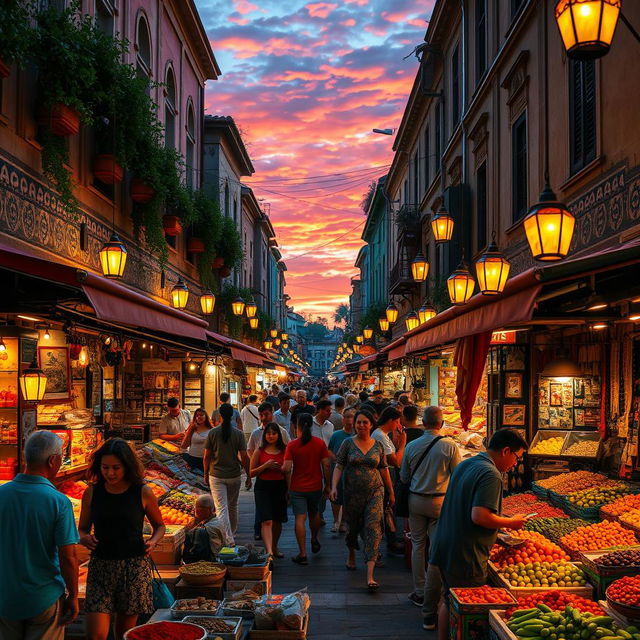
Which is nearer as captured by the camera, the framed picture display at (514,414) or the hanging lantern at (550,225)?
the hanging lantern at (550,225)

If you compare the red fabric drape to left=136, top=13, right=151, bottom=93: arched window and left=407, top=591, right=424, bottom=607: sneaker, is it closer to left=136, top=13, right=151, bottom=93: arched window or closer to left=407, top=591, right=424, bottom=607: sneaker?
left=407, top=591, right=424, bottom=607: sneaker

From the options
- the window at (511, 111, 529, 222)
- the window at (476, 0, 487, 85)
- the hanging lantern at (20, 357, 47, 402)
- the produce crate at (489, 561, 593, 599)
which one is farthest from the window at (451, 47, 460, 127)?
the produce crate at (489, 561, 593, 599)

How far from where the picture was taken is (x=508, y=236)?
14.4m

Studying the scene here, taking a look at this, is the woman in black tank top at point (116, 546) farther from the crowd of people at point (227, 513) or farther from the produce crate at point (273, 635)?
the produce crate at point (273, 635)

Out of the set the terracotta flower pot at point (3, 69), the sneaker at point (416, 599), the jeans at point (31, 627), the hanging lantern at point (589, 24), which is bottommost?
the sneaker at point (416, 599)

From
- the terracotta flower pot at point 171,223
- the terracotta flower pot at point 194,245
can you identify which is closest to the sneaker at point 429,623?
the terracotta flower pot at point 171,223

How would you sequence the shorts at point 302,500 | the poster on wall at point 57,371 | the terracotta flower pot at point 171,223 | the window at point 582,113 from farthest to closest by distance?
the terracotta flower pot at point 171,223, the poster on wall at point 57,371, the shorts at point 302,500, the window at point 582,113

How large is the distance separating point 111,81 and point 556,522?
8741 millimetres

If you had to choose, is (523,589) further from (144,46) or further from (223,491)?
(144,46)

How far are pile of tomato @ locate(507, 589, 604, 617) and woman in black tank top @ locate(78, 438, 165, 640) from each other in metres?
2.87

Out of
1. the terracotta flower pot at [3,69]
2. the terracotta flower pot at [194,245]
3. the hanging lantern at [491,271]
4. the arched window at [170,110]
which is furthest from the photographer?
the terracotta flower pot at [194,245]

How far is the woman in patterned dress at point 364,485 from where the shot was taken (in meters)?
8.66

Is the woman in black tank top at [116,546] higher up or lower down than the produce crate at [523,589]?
higher up

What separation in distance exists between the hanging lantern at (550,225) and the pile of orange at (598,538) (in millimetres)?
3008
